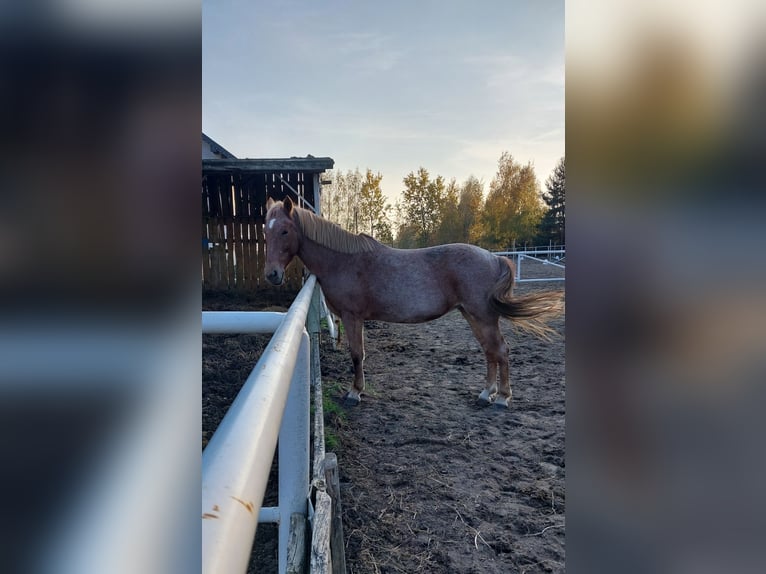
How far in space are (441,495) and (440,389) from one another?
1688 millimetres

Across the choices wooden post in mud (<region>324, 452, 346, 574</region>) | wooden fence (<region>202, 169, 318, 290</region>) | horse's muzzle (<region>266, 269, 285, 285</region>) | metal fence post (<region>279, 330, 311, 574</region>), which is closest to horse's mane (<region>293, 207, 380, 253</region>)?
horse's muzzle (<region>266, 269, 285, 285</region>)

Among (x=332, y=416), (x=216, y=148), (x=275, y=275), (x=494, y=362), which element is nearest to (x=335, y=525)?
(x=332, y=416)

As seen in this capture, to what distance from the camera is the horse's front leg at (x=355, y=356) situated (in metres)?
3.51

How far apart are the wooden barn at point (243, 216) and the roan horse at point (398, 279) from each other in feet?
13.1

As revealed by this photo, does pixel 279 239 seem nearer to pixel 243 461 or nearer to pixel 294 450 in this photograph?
pixel 294 450

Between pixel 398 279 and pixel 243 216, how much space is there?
204 inches

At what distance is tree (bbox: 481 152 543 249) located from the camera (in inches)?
849

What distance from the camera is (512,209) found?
70.9 ft

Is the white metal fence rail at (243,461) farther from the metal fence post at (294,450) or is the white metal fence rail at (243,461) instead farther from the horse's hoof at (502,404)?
the horse's hoof at (502,404)

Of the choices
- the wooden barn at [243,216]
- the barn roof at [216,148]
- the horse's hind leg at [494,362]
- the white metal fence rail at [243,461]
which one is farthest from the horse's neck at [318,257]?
the barn roof at [216,148]

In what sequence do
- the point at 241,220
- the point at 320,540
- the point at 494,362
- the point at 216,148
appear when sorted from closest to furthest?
the point at 320,540
the point at 494,362
the point at 241,220
the point at 216,148
